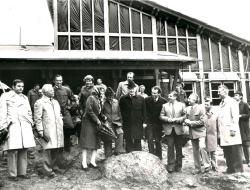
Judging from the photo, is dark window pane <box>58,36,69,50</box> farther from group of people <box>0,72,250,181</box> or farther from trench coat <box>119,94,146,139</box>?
trench coat <box>119,94,146,139</box>

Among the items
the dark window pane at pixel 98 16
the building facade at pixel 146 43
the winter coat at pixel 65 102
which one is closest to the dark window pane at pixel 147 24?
the building facade at pixel 146 43

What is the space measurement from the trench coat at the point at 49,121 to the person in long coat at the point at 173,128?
2358 millimetres

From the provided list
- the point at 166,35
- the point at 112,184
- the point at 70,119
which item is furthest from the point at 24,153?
the point at 166,35

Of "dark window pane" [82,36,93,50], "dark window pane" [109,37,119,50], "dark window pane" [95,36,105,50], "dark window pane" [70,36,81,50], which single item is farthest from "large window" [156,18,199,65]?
"dark window pane" [70,36,81,50]

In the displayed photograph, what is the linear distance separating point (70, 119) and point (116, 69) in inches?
223

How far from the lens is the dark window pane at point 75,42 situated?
15.0m

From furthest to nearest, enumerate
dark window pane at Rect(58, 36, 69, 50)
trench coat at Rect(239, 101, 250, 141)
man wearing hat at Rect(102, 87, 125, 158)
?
dark window pane at Rect(58, 36, 69, 50)
trench coat at Rect(239, 101, 250, 141)
man wearing hat at Rect(102, 87, 125, 158)

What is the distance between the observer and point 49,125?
6211 mm

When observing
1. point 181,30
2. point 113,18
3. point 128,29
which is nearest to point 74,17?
point 113,18

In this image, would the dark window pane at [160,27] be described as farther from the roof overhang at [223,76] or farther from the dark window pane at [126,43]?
the roof overhang at [223,76]

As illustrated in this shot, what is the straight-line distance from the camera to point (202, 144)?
692cm

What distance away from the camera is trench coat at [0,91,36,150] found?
5785mm

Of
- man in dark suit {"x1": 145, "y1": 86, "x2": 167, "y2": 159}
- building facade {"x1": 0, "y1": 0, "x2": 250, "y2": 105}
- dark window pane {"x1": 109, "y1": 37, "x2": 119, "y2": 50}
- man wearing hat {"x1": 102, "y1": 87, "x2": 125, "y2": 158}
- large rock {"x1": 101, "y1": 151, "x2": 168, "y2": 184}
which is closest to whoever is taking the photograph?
large rock {"x1": 101, "y1": 151, "x2": 168, "y2": 184}

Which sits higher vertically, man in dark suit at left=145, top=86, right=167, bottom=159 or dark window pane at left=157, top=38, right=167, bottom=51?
dark window pane at left=157, top=38, right=167, bottom=51
